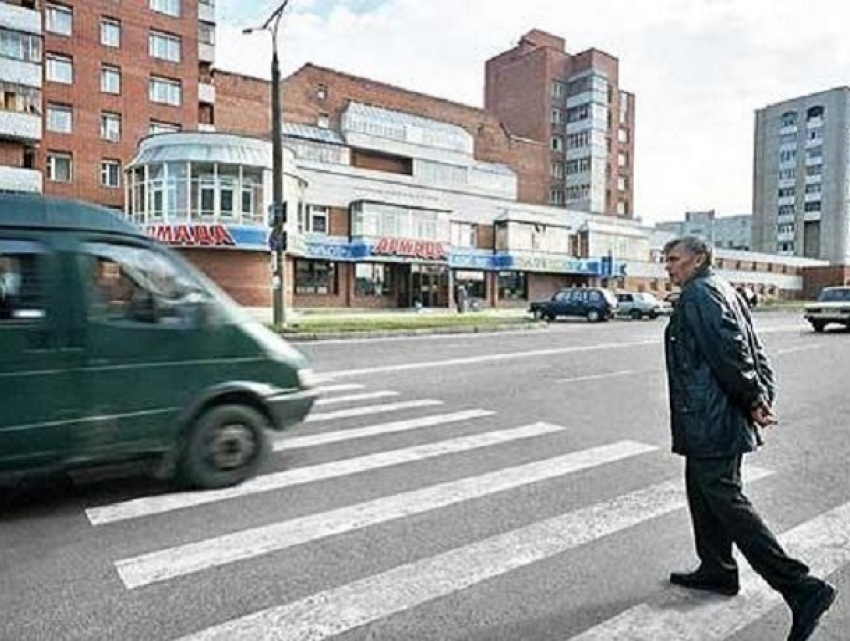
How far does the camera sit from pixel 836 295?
2744 centimetres

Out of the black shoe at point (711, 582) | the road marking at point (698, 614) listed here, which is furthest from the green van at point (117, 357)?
the black shoe at point (711, 582)

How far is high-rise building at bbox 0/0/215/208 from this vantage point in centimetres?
3972

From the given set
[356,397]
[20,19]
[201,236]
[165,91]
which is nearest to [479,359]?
[356,397]

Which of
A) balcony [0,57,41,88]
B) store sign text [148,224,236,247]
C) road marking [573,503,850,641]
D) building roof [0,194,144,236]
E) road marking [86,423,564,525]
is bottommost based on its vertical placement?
road marking [573,503,850,641]

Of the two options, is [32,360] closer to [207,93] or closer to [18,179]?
[18,179]

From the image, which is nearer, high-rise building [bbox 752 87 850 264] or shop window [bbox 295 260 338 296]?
shop window [bbox 295 260 338 296]

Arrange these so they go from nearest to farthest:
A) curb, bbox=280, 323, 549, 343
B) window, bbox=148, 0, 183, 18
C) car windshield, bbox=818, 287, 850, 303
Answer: curb, bbox=280, 323, 549, 343, car windshield, bbox=818, 287, 850, 303, window, bbox=148, 0, 183, 18

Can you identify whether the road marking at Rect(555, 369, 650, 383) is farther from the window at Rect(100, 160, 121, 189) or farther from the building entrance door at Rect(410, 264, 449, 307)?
the window at Rect(100, 160, 121, 189)

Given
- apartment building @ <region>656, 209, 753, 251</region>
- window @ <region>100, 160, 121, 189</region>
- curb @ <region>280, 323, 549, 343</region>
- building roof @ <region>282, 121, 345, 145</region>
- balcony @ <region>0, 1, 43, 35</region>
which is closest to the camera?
curb @ <region>280, 323, 549, 343</region>

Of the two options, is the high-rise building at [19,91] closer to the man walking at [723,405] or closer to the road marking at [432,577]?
the road marking at [432,577]

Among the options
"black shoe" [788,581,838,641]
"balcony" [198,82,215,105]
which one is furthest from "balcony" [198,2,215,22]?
"black shoe" [788,581,838,641]

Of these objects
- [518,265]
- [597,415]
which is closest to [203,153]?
[518,265]

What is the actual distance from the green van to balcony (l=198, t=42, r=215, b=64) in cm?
5220

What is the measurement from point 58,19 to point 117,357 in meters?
46.5
